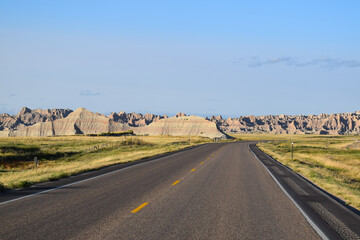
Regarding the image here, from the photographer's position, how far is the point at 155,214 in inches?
306

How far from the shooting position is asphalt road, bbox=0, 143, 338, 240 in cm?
630

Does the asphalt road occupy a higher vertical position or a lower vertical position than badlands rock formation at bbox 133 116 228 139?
lower

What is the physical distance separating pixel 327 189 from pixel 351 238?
7159 millimetres

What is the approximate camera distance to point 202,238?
603cm

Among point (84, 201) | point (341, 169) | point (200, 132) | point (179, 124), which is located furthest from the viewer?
point (179, 124)

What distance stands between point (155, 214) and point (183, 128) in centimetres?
17513

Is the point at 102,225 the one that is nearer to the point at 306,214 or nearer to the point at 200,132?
the point at 306,214

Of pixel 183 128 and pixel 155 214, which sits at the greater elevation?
pixel 183 128

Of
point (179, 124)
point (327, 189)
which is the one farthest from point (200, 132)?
point (327, 189)

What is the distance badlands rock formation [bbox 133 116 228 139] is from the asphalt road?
156 metres

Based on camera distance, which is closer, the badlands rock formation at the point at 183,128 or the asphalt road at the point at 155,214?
the asphalt road at the point at 155,214

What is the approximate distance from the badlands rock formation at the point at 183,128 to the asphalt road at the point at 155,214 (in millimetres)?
155722

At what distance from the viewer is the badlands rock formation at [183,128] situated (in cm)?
17236

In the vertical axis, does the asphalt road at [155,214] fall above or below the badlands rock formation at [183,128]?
below
